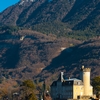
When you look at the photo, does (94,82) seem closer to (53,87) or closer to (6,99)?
(53,87)

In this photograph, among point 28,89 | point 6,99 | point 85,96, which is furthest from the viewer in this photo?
point 6,99

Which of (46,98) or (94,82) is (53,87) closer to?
(94,82)

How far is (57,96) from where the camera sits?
102 m

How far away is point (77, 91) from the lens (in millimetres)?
100125

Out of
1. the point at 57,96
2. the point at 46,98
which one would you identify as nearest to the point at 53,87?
the point at 57,96

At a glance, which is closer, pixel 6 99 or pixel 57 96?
pixel 57 96

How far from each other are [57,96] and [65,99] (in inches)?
119

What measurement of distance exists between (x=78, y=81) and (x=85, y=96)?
9.62 feet

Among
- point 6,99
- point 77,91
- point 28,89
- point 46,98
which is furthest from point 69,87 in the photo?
point 46,98

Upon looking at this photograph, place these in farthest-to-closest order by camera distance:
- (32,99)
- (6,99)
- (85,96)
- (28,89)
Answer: (6,99) → (28,89) → (85,96) → (32,99)

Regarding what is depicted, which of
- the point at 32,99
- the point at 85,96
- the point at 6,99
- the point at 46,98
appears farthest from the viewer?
the point at 6,99

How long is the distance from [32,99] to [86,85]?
40.7ft

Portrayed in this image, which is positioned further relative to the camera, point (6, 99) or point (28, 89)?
point (6, 99)

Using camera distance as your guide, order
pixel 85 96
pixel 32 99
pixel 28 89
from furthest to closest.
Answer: pixel 28 89
pixel 85 96
pixel 32 99
